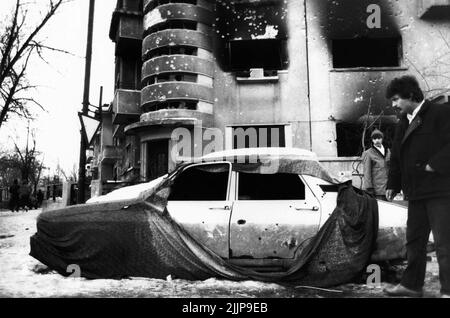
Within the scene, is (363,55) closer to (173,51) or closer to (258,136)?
(258,136)

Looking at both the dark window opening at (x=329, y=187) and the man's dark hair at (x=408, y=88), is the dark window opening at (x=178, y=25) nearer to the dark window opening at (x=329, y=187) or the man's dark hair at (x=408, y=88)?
the dark window opening at (x=329, y=187)

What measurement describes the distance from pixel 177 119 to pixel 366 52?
7037mm

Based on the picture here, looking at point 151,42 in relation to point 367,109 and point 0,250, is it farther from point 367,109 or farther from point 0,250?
point 0,250

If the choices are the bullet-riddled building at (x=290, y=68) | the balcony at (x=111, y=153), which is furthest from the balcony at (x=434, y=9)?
the balcony at (x=111, y=153)

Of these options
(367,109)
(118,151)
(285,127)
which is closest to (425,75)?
(367,109)

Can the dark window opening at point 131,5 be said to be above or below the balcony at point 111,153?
above

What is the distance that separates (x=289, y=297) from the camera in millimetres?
3723

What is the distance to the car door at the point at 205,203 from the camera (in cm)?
436

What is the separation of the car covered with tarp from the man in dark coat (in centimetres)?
67

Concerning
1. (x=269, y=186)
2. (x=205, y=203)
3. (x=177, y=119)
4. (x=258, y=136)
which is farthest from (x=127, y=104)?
(x=269, y=186)

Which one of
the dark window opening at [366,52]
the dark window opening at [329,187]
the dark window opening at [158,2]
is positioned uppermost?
the dark window opening at [158,2]

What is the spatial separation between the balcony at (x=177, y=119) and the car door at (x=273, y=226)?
8629 mm

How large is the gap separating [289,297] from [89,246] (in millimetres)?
2206

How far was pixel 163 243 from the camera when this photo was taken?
4.27 meters
